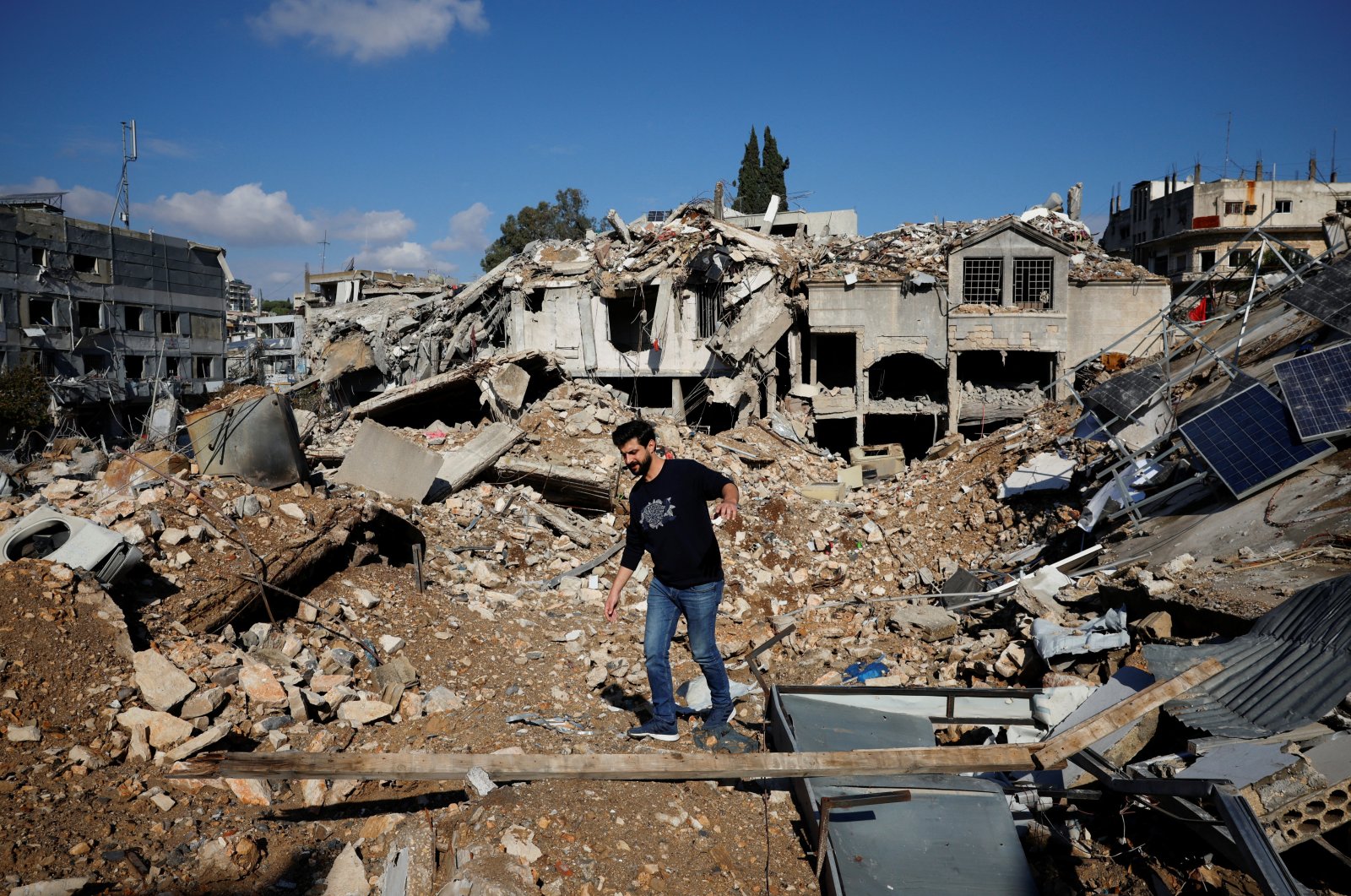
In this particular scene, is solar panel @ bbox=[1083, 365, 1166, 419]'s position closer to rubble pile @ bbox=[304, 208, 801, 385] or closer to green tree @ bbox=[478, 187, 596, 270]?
rubble pile @ bbox=[304, 208, 801, 385]

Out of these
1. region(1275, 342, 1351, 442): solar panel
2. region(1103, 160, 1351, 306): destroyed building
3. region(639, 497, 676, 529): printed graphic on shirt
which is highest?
region(1103, 160, 1351, 306): destroyed building

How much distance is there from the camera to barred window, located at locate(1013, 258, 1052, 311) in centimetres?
1961

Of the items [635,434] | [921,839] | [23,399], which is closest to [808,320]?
[635,434]

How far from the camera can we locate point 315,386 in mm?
25484

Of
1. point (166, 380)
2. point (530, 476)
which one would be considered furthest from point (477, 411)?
point (166, 380)

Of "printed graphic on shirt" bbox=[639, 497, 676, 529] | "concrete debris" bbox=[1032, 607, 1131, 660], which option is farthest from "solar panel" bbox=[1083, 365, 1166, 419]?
"printed graphic on shirt" bbox=[639, 497, 676, 529]

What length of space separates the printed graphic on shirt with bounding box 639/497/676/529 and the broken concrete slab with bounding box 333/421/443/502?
22.4 ft

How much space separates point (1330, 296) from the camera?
9.31 meters

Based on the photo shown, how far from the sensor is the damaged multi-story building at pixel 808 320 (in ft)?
64.7

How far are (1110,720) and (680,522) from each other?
2113 millimetres

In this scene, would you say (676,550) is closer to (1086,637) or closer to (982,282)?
(1086,637)

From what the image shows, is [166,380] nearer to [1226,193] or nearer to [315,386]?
[315,386]

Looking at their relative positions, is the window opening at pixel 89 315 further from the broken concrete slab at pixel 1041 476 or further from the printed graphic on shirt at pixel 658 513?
the printed graphic on shirt at pixel 658 513

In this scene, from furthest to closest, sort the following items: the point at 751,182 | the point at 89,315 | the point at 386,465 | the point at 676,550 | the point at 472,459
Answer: the point at 751,182 → the point at 89,315 → the point at 472,459 → the point at 386,465 → the point at 676,550
